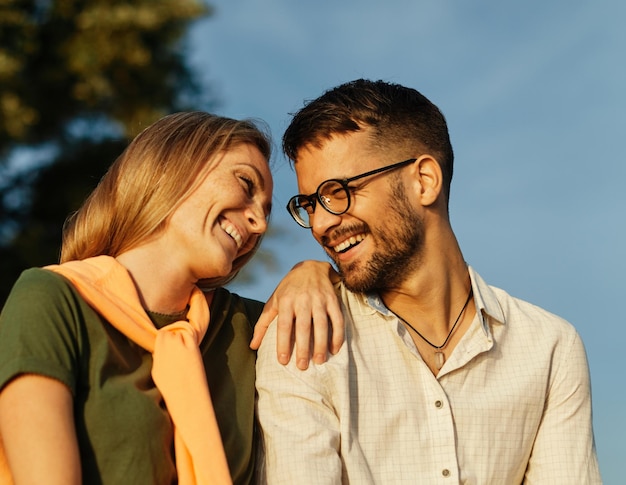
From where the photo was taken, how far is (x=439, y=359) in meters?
3.04

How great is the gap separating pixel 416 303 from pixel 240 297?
2.35 ft

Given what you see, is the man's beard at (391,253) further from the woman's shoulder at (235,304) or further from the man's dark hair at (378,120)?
the woman's shoulder at (235,304)

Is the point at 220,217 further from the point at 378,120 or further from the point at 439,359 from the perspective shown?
the point at 439,359

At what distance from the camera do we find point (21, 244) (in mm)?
12344

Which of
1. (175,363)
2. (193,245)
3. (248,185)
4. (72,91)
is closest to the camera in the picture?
(175,363)

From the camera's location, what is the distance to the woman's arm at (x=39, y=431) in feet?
7.23

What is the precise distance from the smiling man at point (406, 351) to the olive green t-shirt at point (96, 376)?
1.07 ft

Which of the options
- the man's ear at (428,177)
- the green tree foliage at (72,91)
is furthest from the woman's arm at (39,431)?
the green tree foliage at (72,91)

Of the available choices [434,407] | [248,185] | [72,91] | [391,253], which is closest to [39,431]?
[248,185]

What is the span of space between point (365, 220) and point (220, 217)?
588mm

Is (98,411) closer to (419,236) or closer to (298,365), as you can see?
(298,365)

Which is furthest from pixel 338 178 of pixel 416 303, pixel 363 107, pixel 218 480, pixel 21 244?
pixel 21 244

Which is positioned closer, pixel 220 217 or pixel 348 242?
pixel 220 217

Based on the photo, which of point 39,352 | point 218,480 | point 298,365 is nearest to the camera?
point 39,352
